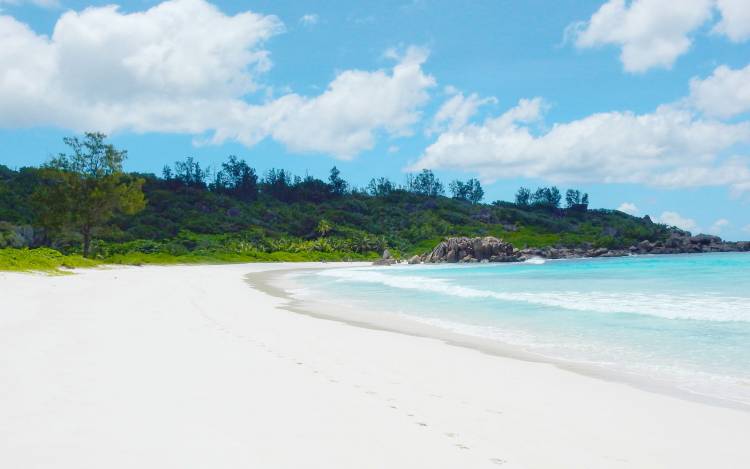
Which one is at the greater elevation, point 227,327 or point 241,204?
point 241,204

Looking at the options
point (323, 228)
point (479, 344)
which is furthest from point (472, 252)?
point (479, 344)

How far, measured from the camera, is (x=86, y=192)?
169 feet

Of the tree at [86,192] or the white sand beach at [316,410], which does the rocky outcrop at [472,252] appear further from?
the white sand beach at [316,410]

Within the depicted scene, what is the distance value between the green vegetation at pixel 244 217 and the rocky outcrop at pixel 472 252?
1495cm

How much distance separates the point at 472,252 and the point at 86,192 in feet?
170

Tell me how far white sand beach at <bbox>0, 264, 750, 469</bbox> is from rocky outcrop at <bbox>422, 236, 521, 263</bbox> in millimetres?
70689

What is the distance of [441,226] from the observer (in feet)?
415

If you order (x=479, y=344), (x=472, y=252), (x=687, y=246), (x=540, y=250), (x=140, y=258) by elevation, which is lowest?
(x=479, y=344)

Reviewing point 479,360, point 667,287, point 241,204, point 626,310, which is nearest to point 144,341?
point 479,360

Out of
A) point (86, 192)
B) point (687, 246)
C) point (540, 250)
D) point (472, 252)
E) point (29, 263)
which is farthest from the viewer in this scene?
point (687, 246)

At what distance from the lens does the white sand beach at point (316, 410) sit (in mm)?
4664

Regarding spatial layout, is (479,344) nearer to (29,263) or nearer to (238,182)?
(29,263)

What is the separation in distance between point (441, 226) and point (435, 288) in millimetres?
99445

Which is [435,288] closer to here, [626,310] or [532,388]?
[626,310]
